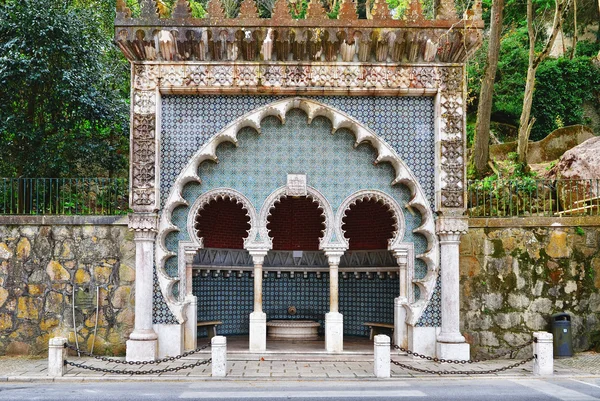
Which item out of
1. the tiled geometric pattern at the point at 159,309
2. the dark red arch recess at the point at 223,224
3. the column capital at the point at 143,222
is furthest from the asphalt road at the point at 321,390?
the dark red arch recess at the point at 223,224

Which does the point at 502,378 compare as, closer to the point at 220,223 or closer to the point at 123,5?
the point at 220,223

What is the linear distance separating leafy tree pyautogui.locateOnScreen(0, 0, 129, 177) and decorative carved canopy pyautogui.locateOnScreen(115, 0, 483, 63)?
3442mm

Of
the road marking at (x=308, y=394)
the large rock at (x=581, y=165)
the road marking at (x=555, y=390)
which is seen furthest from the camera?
the large rock at (x=581, y=165)

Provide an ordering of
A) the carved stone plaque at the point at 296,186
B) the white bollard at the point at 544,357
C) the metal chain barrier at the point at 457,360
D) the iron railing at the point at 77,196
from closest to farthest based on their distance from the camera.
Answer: the white bollard at the point at 544,357 → the metal chain barrier at the point at 457,360 → the carved stone plaque at the point at 296,186 → the iron railing at the point at 77,196

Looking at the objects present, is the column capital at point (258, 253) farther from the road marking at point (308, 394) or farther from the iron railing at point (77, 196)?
the road marking at point (308, 394)

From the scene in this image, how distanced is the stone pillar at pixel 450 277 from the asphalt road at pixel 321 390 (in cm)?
138

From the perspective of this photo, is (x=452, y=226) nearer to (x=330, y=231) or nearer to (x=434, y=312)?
(x=434, y=312)

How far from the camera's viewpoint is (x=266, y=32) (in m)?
11.2

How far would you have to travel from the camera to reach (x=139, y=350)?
10.9 metres

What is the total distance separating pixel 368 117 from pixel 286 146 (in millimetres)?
1665

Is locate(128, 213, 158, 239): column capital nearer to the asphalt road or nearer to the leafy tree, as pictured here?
the asphalt road

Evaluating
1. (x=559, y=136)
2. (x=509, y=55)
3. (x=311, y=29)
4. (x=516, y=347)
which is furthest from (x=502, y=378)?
(x=509, y=55)

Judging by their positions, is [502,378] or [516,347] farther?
[516,347]

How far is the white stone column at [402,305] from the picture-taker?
38.1ft
